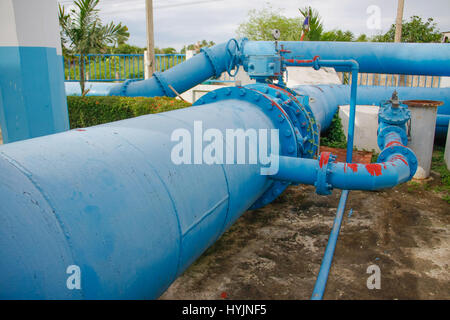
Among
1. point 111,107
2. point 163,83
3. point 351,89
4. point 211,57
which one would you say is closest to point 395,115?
point 351,89

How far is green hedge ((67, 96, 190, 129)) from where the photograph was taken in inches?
279

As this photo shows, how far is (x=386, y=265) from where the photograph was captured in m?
3.47

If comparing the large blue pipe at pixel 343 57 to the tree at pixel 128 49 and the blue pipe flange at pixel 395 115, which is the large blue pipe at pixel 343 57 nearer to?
the blue pipe flange at pixel 395 115

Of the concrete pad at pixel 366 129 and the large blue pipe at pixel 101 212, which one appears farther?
Answer: the concrete pad at pixel 366 129

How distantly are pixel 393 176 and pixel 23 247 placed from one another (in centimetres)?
273

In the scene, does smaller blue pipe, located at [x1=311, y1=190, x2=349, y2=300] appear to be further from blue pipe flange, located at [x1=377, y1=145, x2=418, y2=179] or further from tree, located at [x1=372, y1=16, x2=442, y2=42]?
tree, located at [x1=372, y1=16, x2=442, y2=42]

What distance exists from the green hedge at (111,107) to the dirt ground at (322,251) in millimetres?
3243

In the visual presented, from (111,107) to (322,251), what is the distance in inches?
233

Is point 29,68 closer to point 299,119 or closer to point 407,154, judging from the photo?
point 299,119

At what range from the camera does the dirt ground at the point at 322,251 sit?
3082 millimetres

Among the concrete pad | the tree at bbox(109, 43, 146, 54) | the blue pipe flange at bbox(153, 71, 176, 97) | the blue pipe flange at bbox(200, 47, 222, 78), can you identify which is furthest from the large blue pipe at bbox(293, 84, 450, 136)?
the tree at bbox(109, 43, 146, 54)

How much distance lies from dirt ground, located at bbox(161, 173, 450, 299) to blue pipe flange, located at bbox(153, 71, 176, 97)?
126 inches

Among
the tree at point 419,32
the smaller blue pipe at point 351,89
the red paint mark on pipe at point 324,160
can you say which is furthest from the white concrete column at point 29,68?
the tree at point 419,32

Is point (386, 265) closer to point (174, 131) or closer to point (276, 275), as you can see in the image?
point (276, 275)
